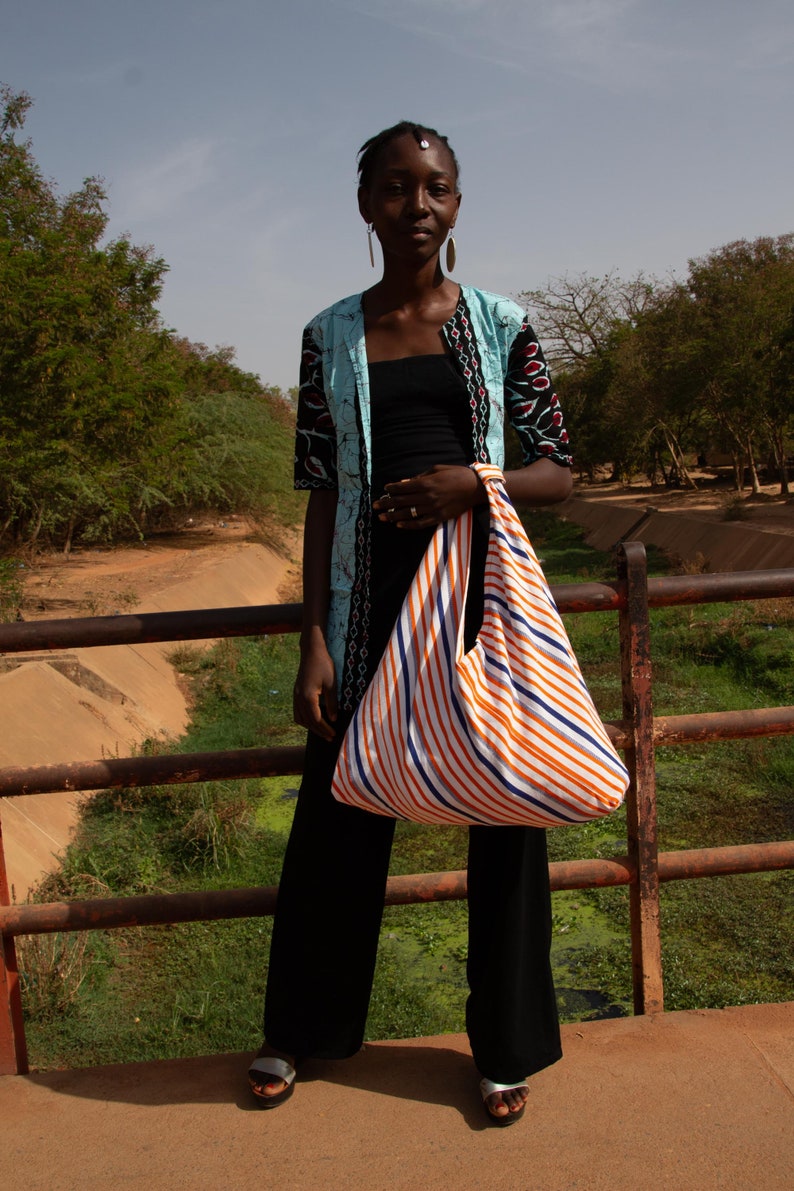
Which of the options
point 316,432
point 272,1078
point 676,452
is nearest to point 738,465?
point 676,452

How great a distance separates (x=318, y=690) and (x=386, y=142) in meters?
1.04

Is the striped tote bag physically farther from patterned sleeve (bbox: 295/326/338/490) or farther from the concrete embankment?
the concrete embankment

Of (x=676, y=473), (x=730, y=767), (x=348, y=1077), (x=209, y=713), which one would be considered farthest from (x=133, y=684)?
(x=676, y=473)

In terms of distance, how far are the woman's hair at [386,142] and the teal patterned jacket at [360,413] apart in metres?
0.23

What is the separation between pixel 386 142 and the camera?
197 cm

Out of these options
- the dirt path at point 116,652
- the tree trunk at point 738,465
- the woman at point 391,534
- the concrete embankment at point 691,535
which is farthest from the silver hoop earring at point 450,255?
the tree trunk at point 738,465

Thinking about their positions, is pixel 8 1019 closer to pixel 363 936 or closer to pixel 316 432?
pixel 363 936

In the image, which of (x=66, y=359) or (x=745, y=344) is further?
(x=745, y=344)

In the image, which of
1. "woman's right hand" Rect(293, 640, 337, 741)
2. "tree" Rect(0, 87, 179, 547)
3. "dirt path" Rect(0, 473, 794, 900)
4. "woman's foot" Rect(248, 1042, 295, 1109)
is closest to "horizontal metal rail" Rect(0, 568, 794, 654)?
"woman's right hand" Rect(293, 640, 337, 741)

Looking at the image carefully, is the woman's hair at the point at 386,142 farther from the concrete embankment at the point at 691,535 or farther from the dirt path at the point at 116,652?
the concrete embankment at the point at 691,535

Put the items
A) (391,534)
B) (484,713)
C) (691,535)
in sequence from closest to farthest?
(484,713)
(391,534)
(691,535)

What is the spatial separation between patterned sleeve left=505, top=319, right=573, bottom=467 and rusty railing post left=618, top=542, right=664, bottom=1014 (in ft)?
1.22

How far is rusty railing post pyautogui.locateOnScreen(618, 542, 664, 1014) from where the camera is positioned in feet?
7.37

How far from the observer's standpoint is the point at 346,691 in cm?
201
